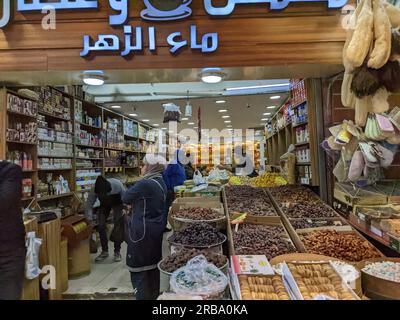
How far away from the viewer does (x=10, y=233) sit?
2.29m

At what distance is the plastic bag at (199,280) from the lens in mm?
1817

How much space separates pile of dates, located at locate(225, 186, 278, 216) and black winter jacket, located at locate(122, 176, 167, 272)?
89 centimetres

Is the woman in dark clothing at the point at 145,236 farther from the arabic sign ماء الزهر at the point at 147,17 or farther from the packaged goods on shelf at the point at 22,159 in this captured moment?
the packaged goods on shelf at the point at 22,159

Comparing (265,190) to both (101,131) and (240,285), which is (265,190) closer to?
(240,285)

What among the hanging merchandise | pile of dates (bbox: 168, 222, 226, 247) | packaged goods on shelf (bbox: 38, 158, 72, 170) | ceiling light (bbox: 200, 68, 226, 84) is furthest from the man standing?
the hanging merchandise

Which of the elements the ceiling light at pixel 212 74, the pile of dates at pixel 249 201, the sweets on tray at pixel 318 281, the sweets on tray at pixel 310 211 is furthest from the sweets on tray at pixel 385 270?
the ceiling light at pixel 212 74

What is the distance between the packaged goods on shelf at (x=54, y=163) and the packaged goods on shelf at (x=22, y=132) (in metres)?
0.45

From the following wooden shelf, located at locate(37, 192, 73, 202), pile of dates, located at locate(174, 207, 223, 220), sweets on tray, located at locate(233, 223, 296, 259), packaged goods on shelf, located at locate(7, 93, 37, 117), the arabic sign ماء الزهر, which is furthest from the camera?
wooden shelf, located at locate(37, 192, 73, 202)

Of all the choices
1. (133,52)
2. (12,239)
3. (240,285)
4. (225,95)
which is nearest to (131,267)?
(12,239)

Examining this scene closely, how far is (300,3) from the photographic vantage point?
2.97m

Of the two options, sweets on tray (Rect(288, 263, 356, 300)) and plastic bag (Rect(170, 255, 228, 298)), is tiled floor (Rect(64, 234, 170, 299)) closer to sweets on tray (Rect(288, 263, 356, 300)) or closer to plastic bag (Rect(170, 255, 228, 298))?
plastic bag (Rect(170, 255, 228, 298))

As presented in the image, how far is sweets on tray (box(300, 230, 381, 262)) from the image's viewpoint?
248cm

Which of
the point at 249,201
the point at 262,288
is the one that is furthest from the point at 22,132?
the point at 262,288
